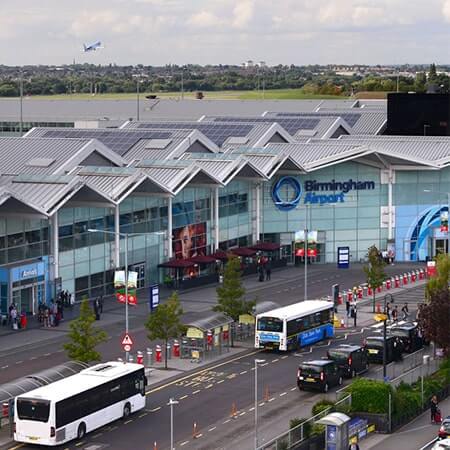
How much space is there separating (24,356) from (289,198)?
142 feet

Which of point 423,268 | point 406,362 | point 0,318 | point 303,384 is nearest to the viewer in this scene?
point 303,384

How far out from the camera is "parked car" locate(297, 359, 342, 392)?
57.9 metres

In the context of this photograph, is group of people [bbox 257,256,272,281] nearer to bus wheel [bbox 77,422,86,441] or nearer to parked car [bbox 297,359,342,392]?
parked car [bbox 297,359,342,392]

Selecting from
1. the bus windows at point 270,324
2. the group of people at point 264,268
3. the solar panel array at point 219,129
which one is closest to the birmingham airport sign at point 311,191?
the group of people at point 264,268

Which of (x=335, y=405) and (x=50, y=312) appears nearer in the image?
(x=335, y=405)

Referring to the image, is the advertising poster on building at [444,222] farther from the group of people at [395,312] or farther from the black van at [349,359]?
the black van at [349,359]

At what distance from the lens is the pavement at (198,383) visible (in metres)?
50.6

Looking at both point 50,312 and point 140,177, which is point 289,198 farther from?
point 50,312

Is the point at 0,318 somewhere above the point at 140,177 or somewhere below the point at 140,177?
below

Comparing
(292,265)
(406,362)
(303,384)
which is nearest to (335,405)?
(303,384)

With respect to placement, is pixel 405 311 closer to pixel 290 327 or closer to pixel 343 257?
pixel 290 327

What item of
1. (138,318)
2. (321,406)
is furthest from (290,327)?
(321,406)

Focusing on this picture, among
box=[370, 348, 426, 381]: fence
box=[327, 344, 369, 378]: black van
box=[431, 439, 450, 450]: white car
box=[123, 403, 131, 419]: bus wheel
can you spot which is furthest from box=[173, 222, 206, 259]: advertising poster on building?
box=[431, 439, 450, 450]: white car

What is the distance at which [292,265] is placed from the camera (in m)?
105
